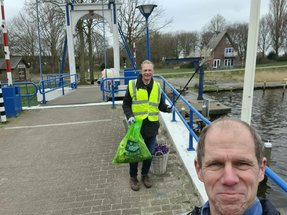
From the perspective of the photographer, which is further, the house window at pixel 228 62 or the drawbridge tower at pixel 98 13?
the house window at pixel 228 62

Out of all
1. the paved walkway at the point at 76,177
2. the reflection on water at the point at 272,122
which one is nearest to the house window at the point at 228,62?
the reflection on water at the point at 272,122

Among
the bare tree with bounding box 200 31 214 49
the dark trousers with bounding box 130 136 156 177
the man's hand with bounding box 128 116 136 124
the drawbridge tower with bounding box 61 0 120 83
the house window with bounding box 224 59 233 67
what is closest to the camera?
the man's hand with bounding box 128 116 136 124

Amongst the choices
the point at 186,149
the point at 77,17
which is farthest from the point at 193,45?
the point at 186,149

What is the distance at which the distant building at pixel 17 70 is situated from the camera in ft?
128

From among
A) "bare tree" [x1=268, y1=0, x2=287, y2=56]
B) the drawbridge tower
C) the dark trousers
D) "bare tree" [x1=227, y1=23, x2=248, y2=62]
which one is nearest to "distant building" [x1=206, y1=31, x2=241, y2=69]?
"bare tree" [x1=227, y1=23, x2=248, y2=62]

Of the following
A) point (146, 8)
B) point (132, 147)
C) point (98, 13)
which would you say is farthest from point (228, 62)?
point (132, 147)

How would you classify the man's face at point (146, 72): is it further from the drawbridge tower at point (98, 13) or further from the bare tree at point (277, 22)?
the bare tree at point (277, 22)

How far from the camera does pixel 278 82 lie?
38969mm

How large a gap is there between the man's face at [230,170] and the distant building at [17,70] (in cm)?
4221

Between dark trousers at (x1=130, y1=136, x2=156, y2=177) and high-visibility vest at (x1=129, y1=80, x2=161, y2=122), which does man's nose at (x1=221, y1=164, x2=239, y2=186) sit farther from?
dark trousers at (x1=130, y1=136, x2=156, y2=177)

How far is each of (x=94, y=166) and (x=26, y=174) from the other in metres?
1.16

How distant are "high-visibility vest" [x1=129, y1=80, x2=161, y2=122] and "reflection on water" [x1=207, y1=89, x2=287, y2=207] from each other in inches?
263

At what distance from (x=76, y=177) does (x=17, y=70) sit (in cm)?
4031

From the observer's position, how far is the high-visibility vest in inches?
153
